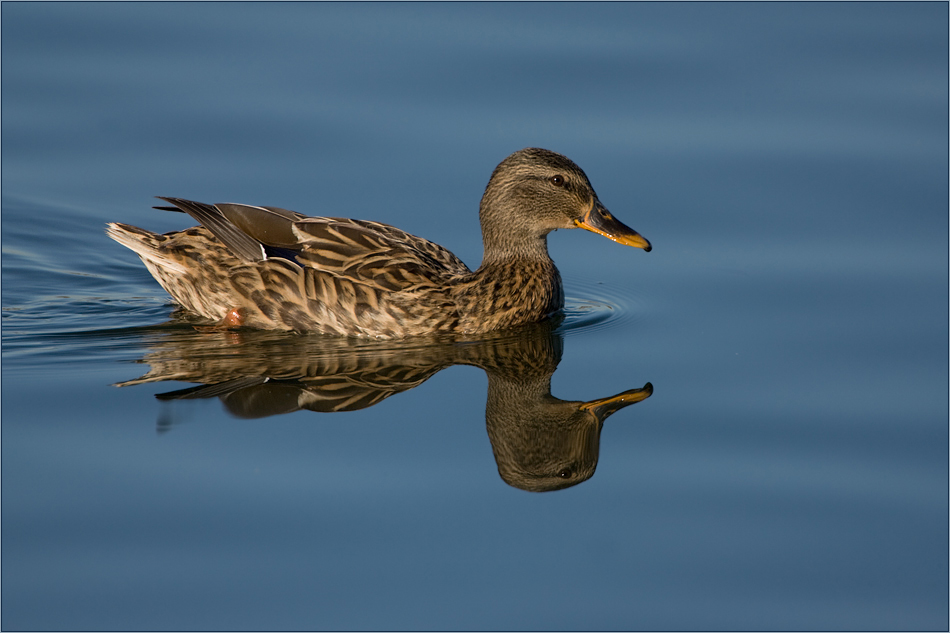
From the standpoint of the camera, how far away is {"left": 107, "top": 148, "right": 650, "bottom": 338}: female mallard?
914cm

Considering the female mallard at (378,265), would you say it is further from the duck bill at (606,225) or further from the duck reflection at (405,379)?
the duck reflection at (405,379)

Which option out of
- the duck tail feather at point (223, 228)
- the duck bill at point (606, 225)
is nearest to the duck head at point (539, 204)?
the duck bill at point (606, 225)

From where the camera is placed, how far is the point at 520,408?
790 cm

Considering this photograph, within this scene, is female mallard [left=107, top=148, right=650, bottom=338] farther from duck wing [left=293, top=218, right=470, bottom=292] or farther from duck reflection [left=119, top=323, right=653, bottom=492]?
duck reflection [left=119, top=323, right=653, bottom=492]

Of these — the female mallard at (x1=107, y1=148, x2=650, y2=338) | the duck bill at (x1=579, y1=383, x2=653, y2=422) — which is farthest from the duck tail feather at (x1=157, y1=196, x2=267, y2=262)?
the duck bill at (x1=579, y1=383, x2=653, y2=422)

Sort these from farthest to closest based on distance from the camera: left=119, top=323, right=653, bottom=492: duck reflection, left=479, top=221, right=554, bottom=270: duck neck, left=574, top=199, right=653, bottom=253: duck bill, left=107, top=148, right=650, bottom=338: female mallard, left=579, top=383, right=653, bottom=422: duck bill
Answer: left=479, top=221, right=554, bottom=270: duck neck, left=574, top=199, right=653, bottom=253: duck bill, left=107, top=148, right=650, bottom=338: female mallard, left=579, top=383, right=653, bottom=422: duck bill, left=119, top=323, right=653, bottom=492: duck reflection

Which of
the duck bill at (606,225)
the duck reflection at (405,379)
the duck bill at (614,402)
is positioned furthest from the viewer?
the duck bill at (606,225)

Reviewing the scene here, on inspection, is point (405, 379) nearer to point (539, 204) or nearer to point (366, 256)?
point (366, 256)

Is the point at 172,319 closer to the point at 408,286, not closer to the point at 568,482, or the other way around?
the point at 408,286

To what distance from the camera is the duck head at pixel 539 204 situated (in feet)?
30.6

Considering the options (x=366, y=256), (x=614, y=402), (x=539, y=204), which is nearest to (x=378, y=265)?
(x=366, y=256)

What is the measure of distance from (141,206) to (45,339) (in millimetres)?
2461

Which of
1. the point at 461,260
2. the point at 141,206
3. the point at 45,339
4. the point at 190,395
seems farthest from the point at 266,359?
the point at 141,206

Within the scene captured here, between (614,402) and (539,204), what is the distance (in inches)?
85.4
